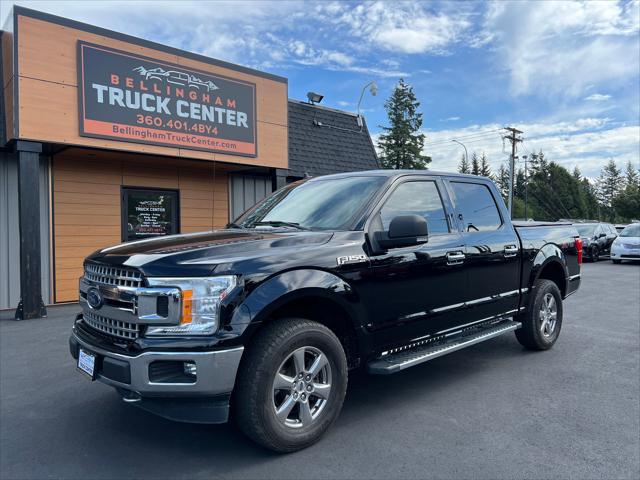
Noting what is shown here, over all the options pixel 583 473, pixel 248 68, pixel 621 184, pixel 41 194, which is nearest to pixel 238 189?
pixel 248 68

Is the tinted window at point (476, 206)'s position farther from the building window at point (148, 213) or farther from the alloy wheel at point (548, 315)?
the building window at point (148, 213)

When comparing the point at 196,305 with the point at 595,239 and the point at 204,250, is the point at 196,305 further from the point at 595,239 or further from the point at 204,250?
the point at 595,239

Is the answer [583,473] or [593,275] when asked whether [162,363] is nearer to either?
[583,473]

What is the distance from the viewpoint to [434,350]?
412 centimetres

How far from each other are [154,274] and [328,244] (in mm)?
1222

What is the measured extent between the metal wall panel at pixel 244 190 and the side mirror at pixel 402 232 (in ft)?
28.8

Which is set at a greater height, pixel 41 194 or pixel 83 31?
pixel 83 31

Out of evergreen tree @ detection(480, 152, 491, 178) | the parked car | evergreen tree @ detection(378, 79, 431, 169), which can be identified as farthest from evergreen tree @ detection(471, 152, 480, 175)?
the parked car

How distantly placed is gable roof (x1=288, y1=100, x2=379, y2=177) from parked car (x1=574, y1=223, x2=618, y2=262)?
10.6m

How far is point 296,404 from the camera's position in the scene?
330 cm

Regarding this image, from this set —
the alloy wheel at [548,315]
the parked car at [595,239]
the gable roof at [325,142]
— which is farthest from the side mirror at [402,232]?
the parked car at [595,239]

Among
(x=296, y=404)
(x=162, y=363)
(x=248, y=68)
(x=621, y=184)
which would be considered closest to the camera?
(x=162, y=363)

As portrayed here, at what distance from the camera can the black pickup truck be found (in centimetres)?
291

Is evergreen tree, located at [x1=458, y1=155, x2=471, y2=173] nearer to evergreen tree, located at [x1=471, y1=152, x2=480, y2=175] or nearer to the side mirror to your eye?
evergreen tree, located at [x1=471, y1=152, x2=480, y2=175]
